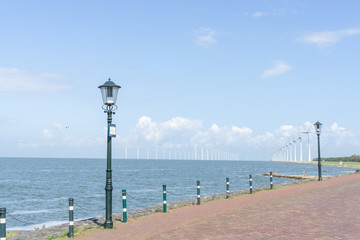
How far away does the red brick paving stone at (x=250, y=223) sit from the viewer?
11.1 meters

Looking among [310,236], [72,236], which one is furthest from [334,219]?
[72,236]

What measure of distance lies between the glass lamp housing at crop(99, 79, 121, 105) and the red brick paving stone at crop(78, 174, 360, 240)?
4.56 meters

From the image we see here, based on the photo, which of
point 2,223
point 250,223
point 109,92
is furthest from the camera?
point 109,92

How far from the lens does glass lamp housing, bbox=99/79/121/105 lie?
14.0 meters

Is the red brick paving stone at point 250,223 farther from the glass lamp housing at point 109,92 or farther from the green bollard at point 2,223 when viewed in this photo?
the glass lamp housing at point 109,92

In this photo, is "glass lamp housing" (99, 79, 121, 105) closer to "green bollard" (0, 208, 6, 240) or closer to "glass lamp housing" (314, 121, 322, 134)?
"green bollard" (0, 208, 6, 240)

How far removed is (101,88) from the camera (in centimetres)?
1410

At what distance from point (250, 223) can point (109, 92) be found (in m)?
6.80

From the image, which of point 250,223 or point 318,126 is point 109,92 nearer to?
point 250,223

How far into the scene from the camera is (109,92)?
14.0 metres

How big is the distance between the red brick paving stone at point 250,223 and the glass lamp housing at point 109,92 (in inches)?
179

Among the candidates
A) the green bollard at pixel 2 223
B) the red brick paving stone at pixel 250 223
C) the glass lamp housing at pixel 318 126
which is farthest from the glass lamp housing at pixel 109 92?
the glass lamp housing at pixel 318 126

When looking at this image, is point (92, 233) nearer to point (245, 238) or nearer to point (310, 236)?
point (245, 238)

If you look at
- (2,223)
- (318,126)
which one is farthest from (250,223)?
(318,126)
